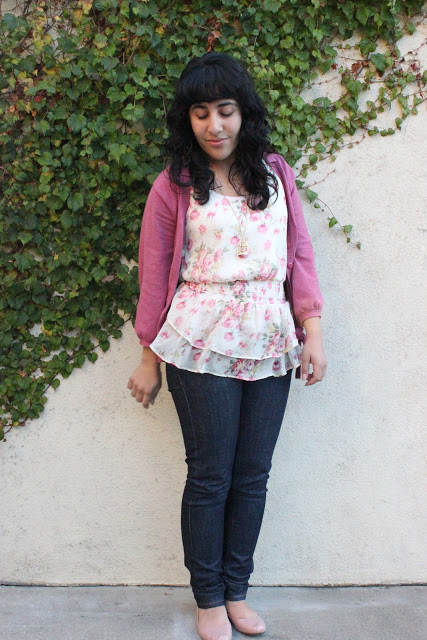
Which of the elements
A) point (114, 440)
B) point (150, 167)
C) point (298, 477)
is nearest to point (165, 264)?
point (150, 167)

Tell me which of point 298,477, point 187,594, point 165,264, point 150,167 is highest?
point 150,167

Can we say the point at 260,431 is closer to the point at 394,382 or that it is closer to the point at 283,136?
the point at 394,382

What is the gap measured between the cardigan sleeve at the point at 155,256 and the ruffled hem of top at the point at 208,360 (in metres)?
0.06

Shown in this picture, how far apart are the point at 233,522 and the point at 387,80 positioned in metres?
1.71

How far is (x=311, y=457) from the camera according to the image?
2693 mm

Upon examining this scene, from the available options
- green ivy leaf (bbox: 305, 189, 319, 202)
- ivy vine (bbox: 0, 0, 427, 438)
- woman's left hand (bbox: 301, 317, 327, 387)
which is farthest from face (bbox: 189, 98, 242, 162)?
woman's left hand (bbox: 301, 317, 327, 387)

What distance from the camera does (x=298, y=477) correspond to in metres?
2.70

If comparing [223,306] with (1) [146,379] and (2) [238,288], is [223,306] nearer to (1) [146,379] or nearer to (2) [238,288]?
(2) [238,288]

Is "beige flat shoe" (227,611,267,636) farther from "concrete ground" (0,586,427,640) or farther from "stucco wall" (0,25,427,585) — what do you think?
"stucco wall" (0,25,427,585)

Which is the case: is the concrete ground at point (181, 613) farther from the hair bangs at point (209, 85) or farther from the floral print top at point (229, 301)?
the hair bangs at point (209, 85)

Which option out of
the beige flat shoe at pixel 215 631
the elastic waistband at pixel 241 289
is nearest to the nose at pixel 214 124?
the elastic waistband at pixel 241 289

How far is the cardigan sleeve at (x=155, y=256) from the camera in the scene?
7.11ft

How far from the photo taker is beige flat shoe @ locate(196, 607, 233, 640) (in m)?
2.26

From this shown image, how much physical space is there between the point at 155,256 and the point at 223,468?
0.72 metres
